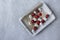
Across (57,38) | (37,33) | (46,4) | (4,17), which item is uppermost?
(4,17)

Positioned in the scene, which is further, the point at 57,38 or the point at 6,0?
the point at 6,0

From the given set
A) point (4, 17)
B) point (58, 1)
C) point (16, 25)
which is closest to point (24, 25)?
point (16, 25)

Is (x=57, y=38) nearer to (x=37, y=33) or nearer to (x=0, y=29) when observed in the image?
(x=37, y=33)
